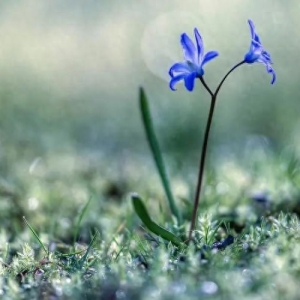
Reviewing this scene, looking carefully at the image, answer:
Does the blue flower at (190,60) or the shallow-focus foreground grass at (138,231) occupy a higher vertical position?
the blue flower at (190,60)

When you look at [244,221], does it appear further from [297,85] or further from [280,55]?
[280,55]

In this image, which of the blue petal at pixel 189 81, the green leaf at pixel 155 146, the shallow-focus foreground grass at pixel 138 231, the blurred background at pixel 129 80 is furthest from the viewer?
the blurred background at pixel 129 80

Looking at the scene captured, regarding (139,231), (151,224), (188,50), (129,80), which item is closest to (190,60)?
(188,50)

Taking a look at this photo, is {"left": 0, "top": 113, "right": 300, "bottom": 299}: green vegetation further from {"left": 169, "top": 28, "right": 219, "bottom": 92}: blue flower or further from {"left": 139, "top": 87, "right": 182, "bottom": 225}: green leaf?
{"left": 169, "top": 28, "right": 219, "bottom": 92}: blue flower

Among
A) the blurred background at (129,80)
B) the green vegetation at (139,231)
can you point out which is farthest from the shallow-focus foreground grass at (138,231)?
the blurred background at (129,80)

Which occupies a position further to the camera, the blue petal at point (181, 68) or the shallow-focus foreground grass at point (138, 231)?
the blue petal at point (181, 68)

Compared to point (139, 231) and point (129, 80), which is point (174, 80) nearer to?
point (139, 231)

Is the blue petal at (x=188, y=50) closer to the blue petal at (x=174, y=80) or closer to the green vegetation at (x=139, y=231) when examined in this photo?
the blue petal at (x=174, y=80)
